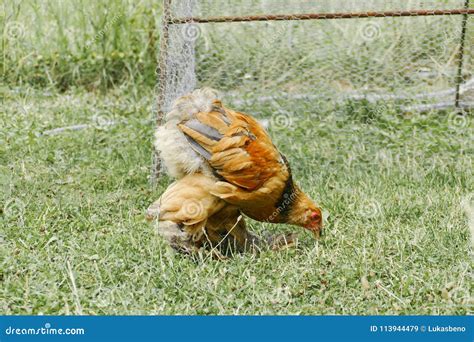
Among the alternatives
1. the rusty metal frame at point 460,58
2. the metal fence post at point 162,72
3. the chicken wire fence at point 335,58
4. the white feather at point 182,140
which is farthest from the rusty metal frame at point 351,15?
the white feather at point 182,140

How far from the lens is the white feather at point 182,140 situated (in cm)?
423

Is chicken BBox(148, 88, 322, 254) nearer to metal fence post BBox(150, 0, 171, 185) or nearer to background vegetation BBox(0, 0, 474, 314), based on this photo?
background vegetation BBox(0, 0, 474, 314)

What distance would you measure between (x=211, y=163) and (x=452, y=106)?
377 centimetres

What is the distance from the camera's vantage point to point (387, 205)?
5.02 m

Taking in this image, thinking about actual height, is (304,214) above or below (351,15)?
below

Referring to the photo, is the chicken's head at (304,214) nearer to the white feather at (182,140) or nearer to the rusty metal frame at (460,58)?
the white feather at (182,140)

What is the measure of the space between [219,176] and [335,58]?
12.0 ft

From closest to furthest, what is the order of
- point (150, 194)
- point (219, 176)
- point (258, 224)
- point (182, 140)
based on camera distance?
1. point (219, 176)
2. point (182, 140)
3. point (258, 224)
4. point (150, 194)

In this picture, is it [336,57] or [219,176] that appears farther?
[336,57]

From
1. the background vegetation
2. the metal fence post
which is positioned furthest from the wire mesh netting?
the metal fence post

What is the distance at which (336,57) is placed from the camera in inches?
296

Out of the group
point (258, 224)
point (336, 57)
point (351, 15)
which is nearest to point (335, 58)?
point (336, 57)

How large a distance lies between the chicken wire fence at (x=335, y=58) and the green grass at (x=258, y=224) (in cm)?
27

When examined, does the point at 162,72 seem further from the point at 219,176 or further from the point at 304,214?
the point at 304,214
